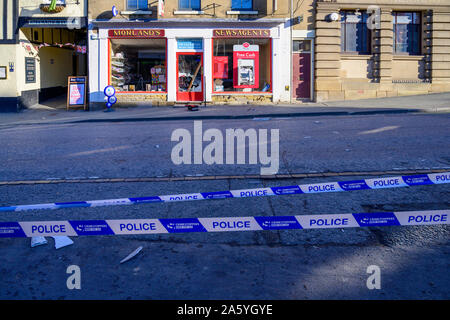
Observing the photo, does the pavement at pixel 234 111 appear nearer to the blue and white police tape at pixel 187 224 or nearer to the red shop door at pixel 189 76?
the red shop door at pixel 189 76

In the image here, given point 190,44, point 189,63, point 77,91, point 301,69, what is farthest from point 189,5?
point 77,91

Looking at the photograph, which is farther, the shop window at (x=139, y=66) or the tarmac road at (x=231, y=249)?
the shop window at (x=139, y=66)

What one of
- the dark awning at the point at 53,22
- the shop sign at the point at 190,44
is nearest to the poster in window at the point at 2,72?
the dark awning at the point at 53,22

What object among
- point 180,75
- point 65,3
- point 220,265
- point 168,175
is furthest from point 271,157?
point 65,3

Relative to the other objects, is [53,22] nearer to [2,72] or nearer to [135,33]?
[2,72]

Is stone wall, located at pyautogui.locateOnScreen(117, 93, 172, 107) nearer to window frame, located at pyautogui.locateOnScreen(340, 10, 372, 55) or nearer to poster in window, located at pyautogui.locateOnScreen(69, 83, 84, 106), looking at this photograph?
poster in window, located at pyautogui.locateOnScreen(69, 83, 84, 106)

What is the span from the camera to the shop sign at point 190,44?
20266 millimetres

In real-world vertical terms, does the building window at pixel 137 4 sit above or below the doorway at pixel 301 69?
above

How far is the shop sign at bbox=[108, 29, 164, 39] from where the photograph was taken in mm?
19828

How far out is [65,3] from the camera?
1980cm


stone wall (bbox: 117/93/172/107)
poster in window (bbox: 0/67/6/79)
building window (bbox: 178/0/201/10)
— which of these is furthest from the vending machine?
poster in window (bbox: 0/67/6/79)

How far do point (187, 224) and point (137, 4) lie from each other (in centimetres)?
1817

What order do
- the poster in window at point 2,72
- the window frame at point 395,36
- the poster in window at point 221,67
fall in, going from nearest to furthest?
the poster in window at point 2,72 → the poster in window at point 221,67 → the window frame at point 395,36
